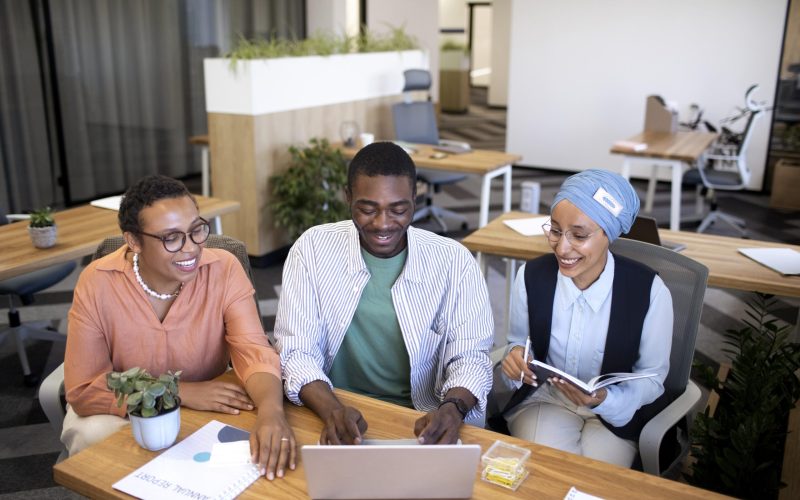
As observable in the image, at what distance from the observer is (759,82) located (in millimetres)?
7344

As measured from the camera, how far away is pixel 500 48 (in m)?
13.8

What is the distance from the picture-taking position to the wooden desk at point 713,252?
2.73 meters

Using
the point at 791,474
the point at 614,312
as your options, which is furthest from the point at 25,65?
the point at 791,474

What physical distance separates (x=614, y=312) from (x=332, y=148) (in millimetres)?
3729

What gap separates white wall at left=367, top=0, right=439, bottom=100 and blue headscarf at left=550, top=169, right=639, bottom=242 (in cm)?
770

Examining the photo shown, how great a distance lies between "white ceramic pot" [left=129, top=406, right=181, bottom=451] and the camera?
5.08ft

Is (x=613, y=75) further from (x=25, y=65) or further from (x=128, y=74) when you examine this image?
(x=25, y=65)

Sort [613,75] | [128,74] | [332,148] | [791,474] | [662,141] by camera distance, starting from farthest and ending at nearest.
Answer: [613,75]
[128,74]
[662,141]
[332,148]
[791,474]

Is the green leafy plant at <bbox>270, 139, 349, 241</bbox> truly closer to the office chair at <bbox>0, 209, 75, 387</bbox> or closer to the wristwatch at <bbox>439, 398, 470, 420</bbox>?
the office chair at <bbox>0, 209, 75, 387</bbox>

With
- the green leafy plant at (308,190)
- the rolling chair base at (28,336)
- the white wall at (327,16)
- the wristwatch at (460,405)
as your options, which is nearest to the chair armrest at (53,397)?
the wristwatch at (460,405)

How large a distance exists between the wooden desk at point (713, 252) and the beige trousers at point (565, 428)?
0.94 metres

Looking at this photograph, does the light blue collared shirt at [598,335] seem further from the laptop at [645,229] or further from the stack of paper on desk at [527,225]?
the stack of paper on desk at [527,225]

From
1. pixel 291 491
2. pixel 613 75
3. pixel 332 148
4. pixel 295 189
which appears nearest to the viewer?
pixel 291 491

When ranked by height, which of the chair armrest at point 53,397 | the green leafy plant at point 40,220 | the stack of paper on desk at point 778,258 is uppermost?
the green leafy plant at point 40,220
